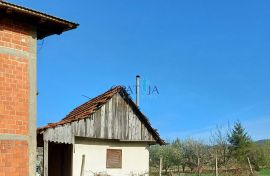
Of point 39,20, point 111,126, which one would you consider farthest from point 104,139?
point 39,20

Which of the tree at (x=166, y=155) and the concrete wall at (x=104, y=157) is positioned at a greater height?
the concrete wall at (x=104, y=157)

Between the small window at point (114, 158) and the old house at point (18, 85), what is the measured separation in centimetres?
1066

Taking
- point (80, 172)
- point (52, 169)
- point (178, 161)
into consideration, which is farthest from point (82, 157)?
point (178, 161)

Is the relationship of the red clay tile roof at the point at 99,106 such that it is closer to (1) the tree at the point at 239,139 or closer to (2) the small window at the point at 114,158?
(2) the small window at the point at 114,158

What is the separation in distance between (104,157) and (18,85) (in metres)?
11.1

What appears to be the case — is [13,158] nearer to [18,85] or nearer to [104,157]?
[18,85]

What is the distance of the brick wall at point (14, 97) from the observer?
10633 mm

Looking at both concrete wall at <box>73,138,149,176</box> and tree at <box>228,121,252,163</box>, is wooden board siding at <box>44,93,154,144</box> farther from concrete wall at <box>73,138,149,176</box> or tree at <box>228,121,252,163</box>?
tree at <box>228,121,252,163</box>

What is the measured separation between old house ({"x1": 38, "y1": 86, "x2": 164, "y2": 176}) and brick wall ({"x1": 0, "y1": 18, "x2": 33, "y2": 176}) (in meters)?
8.10

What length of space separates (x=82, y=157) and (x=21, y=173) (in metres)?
9.82

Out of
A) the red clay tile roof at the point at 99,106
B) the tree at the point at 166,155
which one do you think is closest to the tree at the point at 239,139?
the tree at the point at 166,155

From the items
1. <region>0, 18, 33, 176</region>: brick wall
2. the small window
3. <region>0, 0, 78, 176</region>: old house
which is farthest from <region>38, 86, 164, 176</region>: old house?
<region>0, 18, 33, 176</region>: brick wall

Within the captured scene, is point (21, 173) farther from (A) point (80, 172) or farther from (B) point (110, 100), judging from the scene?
(B) point (110, 100)

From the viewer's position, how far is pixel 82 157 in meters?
20.6
